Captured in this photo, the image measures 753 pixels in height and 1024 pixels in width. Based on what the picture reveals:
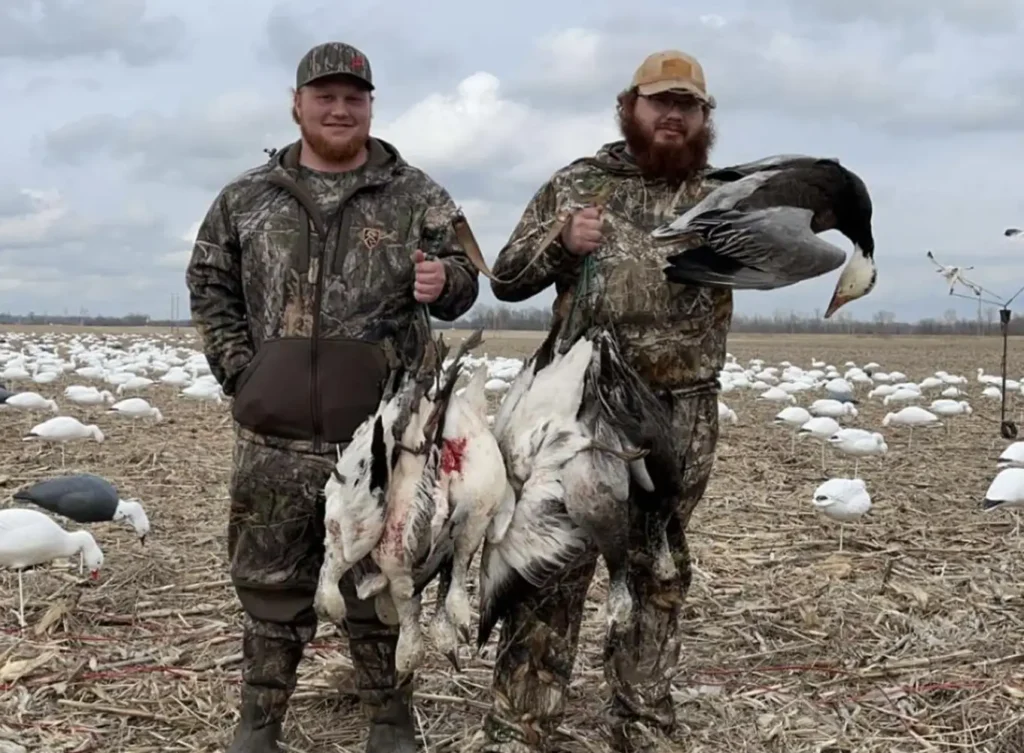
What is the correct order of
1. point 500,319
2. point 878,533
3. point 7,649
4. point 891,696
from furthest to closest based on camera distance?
point 878,533 < point 7,649 < point 891,696 < point 500,319

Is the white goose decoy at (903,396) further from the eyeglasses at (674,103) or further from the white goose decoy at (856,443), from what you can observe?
the eyeglasses at (674,103)

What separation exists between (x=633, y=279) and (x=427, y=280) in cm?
84

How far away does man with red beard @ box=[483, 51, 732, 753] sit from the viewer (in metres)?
3.68

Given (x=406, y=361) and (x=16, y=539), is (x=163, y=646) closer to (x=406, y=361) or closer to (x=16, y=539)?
(x=16, y=539)

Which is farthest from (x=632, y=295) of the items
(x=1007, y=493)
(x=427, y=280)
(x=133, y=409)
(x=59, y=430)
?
(x=133, y=409)

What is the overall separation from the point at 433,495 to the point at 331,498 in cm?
32

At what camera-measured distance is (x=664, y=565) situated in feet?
11.6

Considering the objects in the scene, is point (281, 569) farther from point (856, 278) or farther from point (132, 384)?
point (132, 384)

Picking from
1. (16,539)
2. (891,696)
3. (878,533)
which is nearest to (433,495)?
(891,696)

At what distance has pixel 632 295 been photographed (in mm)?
3764

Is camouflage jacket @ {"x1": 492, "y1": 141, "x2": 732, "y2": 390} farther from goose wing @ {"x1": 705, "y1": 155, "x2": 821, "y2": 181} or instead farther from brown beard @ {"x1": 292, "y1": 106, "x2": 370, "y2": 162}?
brown beard @ {"x1": 292, "y1": 106, "x2": 370, "y2": 162}

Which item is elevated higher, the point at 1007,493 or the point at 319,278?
the point at 319,278

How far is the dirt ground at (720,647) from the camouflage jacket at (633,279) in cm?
44

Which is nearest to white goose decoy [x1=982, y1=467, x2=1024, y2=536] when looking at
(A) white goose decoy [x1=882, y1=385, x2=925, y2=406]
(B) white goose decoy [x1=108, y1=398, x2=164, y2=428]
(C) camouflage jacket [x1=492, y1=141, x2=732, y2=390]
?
(C) camouflage jacket [x1=492, y1=141, x2=732, y2=390]
